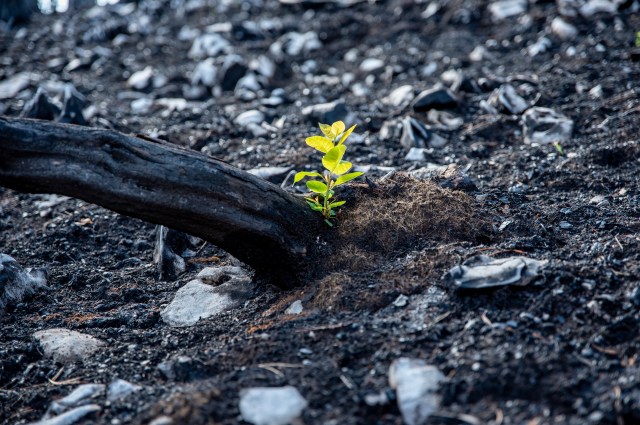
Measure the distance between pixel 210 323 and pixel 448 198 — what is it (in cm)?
119

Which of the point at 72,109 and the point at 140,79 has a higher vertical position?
the point at 72,109

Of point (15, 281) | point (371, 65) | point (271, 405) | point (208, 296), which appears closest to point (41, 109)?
point (15, 281)

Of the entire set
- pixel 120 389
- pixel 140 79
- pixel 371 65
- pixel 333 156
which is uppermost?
pixel 333 156

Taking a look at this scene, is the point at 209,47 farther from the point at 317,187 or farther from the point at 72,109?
the point at 317,187

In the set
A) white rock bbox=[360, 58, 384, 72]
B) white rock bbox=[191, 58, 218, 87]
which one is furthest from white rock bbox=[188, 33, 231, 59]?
white rock bbox=[360, 58, 384, 72]

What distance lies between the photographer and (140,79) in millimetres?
6844

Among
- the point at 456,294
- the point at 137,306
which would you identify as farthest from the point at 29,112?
the point at 456,294

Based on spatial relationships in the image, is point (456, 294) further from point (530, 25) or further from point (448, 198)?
point (530, 25)

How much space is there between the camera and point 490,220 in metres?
2.81

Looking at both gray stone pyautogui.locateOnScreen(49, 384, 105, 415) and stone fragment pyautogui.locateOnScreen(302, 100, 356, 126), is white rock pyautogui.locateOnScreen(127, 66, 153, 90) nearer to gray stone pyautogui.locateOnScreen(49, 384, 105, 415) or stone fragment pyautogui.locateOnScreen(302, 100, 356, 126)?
stone fragment pyautogui.locateOnScreen(302, 100, 356, 126)

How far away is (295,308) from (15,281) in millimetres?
1476

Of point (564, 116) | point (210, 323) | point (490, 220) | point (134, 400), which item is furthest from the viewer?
point (564, 116)

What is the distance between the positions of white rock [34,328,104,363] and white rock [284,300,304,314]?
0.78 meters

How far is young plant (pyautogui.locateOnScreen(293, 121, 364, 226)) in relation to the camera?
8.36 feet
